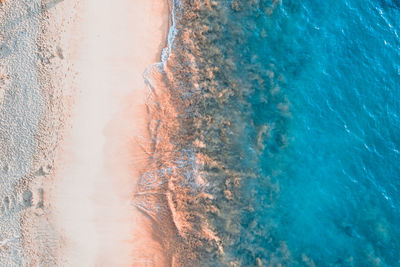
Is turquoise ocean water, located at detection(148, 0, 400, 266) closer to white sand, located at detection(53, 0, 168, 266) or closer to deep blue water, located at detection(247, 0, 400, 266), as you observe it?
deep blue water, located at detection(247, 0, 400, 266)

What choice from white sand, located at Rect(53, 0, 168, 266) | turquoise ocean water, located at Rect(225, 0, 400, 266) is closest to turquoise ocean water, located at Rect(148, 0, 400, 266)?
turquoise ocean water, located at Rect(225, 0, 400, 266)

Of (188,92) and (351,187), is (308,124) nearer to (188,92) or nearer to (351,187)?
(351,187)

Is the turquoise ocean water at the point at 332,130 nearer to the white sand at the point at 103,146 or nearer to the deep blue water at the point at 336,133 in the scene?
the deep blue water at the point at 336,133

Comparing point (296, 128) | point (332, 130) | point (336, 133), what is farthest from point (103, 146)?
point (336, 133)

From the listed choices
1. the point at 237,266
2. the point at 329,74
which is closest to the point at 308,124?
the point at 329,74

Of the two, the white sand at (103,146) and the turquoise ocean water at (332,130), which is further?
the turquoise ocean water at (332,130)

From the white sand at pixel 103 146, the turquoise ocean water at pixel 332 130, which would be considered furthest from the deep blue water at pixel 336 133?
the white sand at pixel 103 146

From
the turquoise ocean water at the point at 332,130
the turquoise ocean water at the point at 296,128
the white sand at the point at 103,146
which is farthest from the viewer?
the turquoise ocean water at the point at 332,130
